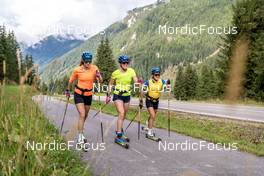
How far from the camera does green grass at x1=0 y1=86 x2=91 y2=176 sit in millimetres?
3400

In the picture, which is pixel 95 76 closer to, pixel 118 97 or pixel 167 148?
pixel 118 97

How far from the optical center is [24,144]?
3520 mm

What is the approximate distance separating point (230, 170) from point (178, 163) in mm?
1081

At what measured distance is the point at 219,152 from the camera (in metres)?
8.80

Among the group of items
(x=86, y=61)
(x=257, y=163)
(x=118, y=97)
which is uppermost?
(x=86, y=61)

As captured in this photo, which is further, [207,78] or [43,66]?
[207,78]

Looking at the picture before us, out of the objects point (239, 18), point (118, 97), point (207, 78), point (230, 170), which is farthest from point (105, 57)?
point (230, 170)
